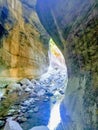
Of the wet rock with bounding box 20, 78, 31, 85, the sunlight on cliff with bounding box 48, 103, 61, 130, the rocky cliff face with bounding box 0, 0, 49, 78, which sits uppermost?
the rocky cliff face with bounding box 0, 0, 49, 78

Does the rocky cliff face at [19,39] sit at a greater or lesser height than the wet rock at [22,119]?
greater

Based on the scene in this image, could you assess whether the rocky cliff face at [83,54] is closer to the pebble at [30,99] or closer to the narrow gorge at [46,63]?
the narrow gorge at [46,63]

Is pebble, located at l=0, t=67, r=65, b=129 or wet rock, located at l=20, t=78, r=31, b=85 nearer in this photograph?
pebble, located at l=0, t=67, r=65, b=129

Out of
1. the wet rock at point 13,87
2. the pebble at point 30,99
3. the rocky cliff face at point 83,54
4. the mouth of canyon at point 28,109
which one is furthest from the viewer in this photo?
the wet rock at point 13,87

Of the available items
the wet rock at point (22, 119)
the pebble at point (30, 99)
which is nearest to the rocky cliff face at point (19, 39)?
the pebble at point (30, 99)

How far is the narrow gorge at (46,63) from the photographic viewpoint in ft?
11.4

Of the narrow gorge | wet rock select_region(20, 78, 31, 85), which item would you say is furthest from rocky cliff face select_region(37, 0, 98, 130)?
wet rock select_region(20, 78, 31, 85)

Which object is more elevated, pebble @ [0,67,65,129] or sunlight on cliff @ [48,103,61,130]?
pebble @ [0,67,65,129]

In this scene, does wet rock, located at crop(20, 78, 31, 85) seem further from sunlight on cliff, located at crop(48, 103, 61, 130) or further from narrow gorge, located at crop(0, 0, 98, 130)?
sunlight on cliff, located at crop(48, 103, 61, 130)

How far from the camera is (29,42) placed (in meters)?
15.5

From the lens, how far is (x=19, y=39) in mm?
15148

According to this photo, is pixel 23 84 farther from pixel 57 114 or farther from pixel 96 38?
pixel 96 38

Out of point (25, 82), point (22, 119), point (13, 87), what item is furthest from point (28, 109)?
point (25, 82)

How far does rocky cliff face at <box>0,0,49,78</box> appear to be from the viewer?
14.4 metres
